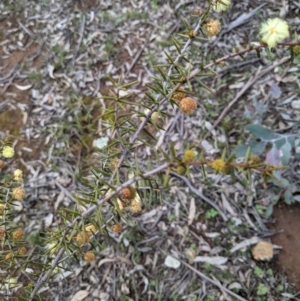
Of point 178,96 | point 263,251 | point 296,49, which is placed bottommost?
point 263,251

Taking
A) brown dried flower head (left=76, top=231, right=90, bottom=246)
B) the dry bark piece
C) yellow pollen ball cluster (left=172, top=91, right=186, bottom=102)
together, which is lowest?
the dry bark piece

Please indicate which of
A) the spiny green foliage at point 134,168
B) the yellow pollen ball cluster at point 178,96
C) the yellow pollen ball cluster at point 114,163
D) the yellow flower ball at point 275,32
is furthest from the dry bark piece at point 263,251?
the yellow flower ball at point 275,32

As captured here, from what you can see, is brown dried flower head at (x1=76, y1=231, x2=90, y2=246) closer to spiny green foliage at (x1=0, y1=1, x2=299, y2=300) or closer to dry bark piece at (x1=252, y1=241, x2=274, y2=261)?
spiny green foliage at (x1=0, y1=1, x2=299, y2=300)

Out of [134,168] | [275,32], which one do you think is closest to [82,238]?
[134,168]

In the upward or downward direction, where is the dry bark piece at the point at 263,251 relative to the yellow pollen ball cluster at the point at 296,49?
downward

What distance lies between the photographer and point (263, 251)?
2.17 meters

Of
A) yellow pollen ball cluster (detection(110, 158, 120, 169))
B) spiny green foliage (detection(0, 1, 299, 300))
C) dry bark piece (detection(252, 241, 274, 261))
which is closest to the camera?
spiny green foliage (detection(0, 1, 299, 300))

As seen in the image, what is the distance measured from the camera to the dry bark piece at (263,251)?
2156mm

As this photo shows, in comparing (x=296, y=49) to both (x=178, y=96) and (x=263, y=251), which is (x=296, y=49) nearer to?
(x=178, y=96)

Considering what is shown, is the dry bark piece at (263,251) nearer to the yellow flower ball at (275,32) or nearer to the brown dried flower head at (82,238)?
the brown dried flower head at (82,238)

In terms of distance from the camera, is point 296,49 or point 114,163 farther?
point 114,163

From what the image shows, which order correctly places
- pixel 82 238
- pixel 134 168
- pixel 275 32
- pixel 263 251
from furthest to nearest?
pixel 263 251, pixel 134 168, pixel 82 238, pixel 275 32

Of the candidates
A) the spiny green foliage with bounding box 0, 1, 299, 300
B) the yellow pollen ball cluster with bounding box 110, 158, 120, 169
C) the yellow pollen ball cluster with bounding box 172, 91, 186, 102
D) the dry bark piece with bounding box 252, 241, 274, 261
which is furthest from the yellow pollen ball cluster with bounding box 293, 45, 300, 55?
the dry bark piece with bounding box 252, 241, 274, 261

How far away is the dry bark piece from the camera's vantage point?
2.16m
